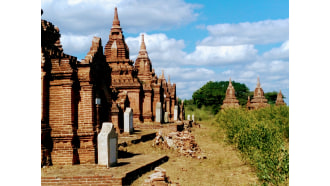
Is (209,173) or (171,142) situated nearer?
(209,173)

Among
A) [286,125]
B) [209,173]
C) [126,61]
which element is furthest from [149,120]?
[209,173]

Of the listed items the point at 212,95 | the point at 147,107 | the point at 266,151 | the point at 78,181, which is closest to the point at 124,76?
the point at 147,107

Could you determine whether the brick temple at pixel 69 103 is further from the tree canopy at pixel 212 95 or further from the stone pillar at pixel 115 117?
the tree canopy at pixel 212 95

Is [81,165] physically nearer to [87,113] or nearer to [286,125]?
[87,113]

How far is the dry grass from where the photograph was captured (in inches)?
382

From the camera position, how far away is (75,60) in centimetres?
1035

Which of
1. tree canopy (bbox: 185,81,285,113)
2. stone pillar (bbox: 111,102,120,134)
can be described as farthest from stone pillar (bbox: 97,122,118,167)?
tree canopy (bbox: 185,81,285,113)

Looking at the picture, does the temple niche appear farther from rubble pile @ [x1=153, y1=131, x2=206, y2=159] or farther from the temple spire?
rubble pile @ [x1=153, y1=131, x2=206, y2=159]

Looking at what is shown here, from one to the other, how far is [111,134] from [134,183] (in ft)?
4.85

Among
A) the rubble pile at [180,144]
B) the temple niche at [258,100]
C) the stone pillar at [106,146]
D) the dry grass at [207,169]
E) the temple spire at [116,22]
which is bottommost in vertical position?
the dry grass at [207,169]

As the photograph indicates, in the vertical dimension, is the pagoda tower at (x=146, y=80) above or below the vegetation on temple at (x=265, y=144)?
above

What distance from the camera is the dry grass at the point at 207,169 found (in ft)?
31.8

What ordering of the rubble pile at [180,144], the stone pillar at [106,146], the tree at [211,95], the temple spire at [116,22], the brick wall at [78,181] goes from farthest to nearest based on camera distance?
the tree at [211,95], the temple spire at [116,22], the rubble pile at [180,144], the stone pillar at [106,146], the brick wall at [78,181]

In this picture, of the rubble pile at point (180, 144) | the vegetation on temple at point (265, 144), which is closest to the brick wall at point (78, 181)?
the vegetation on temple at point (265, 144)
